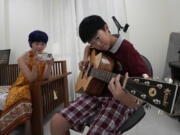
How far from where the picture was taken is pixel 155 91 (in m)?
0.39

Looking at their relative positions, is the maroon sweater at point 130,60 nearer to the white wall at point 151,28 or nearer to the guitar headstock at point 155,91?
the guitar headstock at point 155,91

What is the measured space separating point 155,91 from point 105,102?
0.34 m

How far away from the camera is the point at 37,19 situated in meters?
2.09

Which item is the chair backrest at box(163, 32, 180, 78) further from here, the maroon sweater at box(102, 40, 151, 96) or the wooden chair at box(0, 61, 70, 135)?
the wooden chair at box(0, 61, 70, 135)

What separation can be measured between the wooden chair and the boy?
45 centimetres

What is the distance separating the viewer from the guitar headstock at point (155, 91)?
34cm

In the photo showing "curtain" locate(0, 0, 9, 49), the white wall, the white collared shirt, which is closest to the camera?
the white collared shirt

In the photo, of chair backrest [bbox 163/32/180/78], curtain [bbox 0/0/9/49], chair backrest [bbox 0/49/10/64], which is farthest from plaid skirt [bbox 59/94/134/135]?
curtain [bbox 0/0/9/49]

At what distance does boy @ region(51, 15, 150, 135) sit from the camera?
0.54 metres

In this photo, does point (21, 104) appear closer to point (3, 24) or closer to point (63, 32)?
point (63, 32)

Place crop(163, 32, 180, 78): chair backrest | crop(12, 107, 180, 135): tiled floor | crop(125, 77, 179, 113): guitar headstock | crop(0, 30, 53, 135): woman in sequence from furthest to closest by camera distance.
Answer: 1. crop(163, 32, 180, 78): chair backrest
2. crop(12, 107, 180, 135): tiled floor
3. crop(0, 30, 53, 135): woman
4. crop(125, 77, 179, 113): guitar headstock

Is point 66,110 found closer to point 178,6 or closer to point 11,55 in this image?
point 178,6

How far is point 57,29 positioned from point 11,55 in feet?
3.31

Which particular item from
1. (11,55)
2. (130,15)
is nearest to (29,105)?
(11,55)
